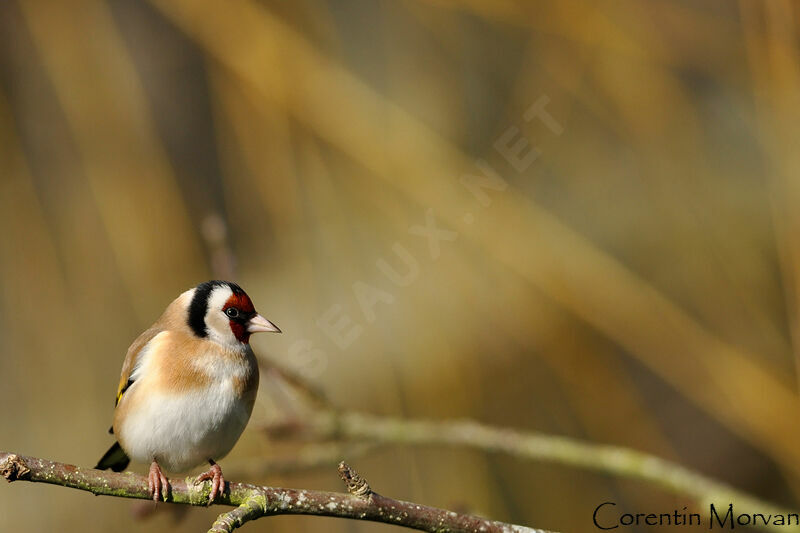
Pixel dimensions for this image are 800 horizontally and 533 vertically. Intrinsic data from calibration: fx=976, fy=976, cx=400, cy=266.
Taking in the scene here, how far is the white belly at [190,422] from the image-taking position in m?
2.74

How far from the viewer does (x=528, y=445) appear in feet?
11.0

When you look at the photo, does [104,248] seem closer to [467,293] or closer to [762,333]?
[467,293]

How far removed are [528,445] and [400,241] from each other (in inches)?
43.4

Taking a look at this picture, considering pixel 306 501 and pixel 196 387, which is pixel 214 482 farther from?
pixel 196 387

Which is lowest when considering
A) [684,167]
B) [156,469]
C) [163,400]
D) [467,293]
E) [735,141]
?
[156,469]

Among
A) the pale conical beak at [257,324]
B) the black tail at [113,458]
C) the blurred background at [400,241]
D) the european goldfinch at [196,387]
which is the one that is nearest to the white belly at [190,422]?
the european goldfinch at [196,387]

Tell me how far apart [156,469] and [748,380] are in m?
2.15

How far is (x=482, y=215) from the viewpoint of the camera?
3.93 metres

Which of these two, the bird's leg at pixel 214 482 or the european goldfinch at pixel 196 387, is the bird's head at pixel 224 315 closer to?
the european goldfinch at pixel 196 387

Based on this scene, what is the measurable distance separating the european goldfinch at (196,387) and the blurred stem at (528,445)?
1.74 ft

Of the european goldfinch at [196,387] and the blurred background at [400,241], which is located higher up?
the blurred background at [400,241]

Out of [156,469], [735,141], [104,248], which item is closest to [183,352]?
[156,469]

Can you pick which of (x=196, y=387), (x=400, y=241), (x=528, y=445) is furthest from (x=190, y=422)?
(x=400, y=241)

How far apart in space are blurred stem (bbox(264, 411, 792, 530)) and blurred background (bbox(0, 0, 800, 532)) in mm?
189
